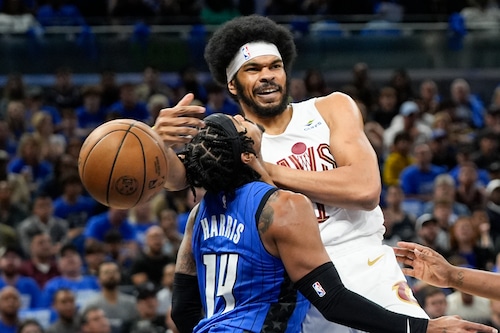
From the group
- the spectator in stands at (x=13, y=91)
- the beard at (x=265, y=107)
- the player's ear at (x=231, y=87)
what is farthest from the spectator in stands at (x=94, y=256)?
the beard at (x=265, y=107)

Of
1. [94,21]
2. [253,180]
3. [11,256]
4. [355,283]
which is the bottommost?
[11,256]

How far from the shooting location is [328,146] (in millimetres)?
4930

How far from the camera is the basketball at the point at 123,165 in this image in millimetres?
4164

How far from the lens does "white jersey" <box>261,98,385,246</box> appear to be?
482cm

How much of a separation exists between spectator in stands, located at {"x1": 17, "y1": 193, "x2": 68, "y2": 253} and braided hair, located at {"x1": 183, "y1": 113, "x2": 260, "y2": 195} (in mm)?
6243

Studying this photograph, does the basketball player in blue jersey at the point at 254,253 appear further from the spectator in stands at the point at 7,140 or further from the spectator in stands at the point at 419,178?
the spectator in stands at the point at 7,140

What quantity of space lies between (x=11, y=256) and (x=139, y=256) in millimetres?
1243

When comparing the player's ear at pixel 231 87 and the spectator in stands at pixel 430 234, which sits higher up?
the player's ear at pixel 231 87

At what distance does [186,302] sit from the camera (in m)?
4.75

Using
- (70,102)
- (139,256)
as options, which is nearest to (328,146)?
→ (139,256)

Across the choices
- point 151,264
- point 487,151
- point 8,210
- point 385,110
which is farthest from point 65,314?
point 385,110

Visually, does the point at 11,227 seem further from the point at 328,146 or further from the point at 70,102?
the point at 328,146

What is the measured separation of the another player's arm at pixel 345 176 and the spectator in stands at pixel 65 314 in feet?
15.2

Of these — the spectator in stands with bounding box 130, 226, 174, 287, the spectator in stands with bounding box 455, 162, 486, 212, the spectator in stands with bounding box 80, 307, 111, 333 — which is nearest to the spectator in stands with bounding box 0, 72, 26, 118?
the spectator in stands with bounding box 130, 226, 174, 287
